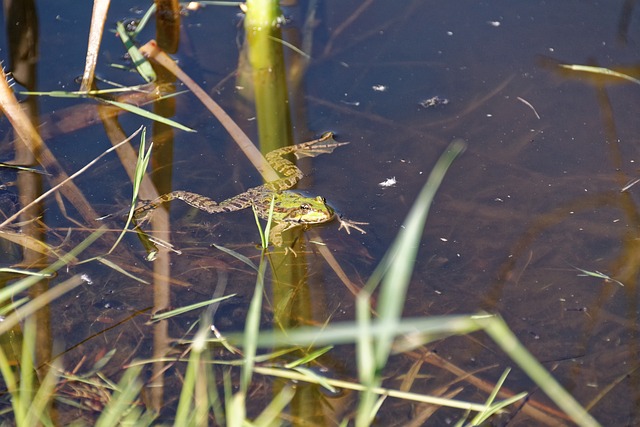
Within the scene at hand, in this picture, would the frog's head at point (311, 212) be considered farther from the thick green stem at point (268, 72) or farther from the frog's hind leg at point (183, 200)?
the thick green stem at point (268, 72)

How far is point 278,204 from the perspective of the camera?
4559 mm

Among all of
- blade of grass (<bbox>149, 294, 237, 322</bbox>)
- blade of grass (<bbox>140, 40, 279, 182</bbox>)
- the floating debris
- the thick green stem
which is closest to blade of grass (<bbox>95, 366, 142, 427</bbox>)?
blade of grass (<bbox>149, 294, 237, 322</bbox>)

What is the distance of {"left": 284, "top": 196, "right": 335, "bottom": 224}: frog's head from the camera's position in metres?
4.41

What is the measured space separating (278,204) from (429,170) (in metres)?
1.05

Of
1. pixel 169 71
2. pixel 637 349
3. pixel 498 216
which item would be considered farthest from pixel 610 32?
pixel 169 71

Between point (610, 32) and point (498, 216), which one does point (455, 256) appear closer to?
point (498, 216)

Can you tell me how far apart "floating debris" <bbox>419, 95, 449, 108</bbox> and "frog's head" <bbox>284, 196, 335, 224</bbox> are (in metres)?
1.30

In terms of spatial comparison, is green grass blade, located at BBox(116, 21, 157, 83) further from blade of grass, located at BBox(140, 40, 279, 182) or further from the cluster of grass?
the cluster of grass

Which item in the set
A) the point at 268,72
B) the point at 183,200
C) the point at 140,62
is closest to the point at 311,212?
the point at 183,200

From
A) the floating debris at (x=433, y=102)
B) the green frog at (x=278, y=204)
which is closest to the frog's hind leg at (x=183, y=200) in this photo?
the green frog at (x=278, y=204)

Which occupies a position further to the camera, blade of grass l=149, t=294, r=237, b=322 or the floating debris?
the floating debris

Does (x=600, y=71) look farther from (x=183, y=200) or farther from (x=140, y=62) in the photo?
(x=140, y=62)

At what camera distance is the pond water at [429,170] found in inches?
144

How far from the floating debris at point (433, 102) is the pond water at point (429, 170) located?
0.07 ft
